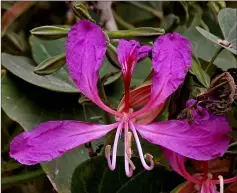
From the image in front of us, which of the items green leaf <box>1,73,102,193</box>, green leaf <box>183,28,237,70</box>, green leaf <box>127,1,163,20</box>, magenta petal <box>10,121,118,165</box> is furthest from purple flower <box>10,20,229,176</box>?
green leaf <box>127,1,163,20</box>

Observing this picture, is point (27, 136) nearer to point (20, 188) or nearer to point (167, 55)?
point (167, 55)

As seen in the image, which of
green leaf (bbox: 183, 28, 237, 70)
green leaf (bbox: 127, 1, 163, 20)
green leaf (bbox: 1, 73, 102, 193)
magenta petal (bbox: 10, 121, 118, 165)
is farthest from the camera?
green leaf (bbox: 127, 1, 163, 20)

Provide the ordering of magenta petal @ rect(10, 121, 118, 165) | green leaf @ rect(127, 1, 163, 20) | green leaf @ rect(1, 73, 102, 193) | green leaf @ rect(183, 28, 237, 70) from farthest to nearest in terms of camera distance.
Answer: green leaf @ rect(127, 1, 163, 20) → green leaf @ rect(183, 28, 237, 70) → green leaf @ rect(1, 73, 102, 193) → magenta petal @ rect(10, 121, 118, 165)

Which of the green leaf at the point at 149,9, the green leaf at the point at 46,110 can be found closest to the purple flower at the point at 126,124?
the green leaf at the point at 46,110

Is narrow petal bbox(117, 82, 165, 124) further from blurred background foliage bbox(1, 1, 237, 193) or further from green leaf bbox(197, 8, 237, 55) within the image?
green leaf bbox(197, 8, 237, 55)

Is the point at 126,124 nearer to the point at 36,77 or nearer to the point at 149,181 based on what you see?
the point at 149,181

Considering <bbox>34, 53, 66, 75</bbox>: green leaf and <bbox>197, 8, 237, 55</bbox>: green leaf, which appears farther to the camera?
<bbox>197, 8, 237, 55</bbox>: green leaf

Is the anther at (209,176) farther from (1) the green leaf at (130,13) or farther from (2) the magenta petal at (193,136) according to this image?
(1) the green leaf at (130,13)

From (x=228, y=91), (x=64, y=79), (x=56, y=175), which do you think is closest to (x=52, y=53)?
(x=64, y=79)
